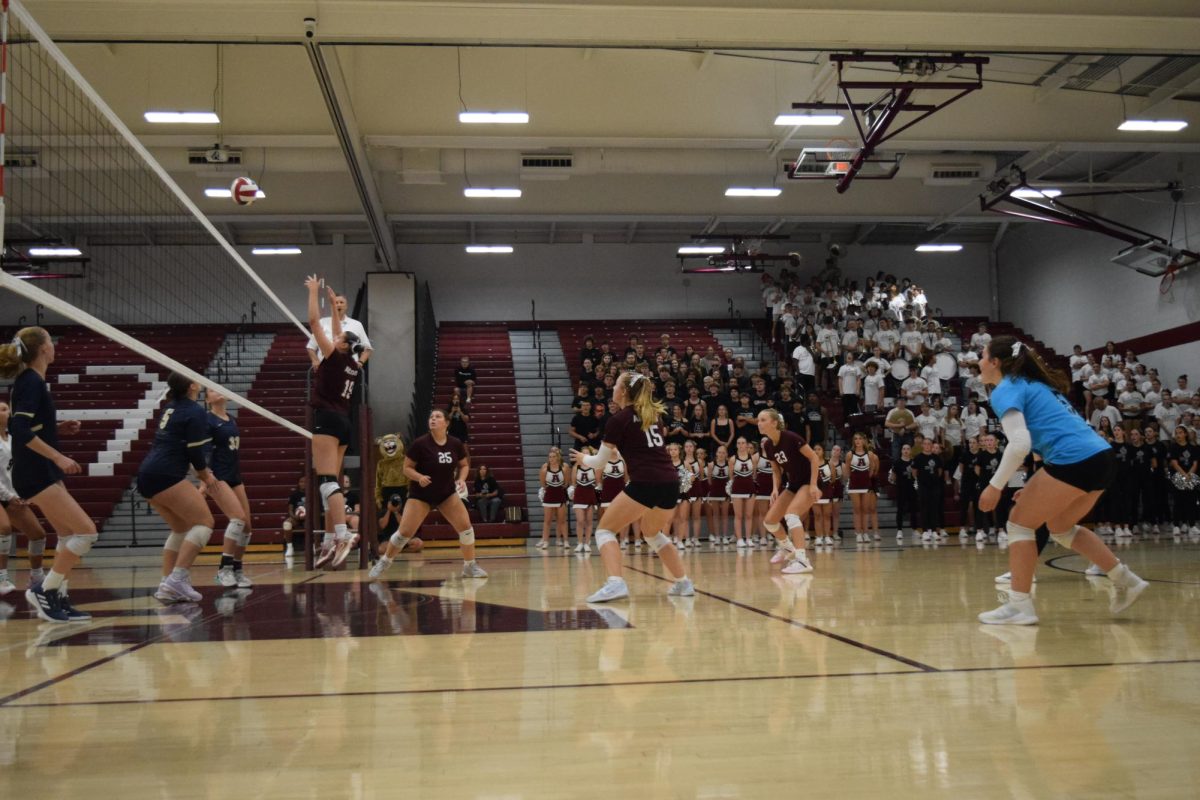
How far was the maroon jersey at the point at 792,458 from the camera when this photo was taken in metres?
10.4

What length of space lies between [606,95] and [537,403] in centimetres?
917

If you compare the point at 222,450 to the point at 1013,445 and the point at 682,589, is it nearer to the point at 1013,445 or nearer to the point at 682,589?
the point at 682,589

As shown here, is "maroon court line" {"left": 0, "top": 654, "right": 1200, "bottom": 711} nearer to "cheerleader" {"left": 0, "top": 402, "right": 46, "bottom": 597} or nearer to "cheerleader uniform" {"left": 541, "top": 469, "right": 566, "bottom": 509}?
"cheerleader" {"left": 0, "top": 402, "right": 46, "bottom": 597}

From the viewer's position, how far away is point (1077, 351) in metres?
22.3

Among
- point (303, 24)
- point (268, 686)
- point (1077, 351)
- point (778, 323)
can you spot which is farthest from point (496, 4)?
point (1077, 351)

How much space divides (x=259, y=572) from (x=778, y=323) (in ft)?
57.1

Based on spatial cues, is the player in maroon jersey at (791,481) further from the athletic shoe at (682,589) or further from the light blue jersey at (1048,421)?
the light blue jersey at (1048,421)

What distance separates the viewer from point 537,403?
24.1m

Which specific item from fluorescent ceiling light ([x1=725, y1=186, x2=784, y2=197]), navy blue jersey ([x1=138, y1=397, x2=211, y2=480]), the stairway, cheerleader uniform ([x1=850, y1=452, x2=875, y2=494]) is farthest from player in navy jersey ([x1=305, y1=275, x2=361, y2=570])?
fluorescent ceiling light ([x1=725, y1=186, x2=784, y2=197])

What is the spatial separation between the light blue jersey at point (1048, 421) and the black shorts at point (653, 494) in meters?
2.50

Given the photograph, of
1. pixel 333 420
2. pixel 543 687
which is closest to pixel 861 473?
pixel 333 420

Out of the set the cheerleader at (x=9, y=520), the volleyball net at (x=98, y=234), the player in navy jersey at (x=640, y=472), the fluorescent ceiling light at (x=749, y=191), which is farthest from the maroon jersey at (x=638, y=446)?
the fluorescent ceiling light at (x=749, y=191)

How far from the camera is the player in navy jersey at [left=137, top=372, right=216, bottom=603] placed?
24.0ft

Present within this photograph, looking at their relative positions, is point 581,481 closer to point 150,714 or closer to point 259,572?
point 259,572
